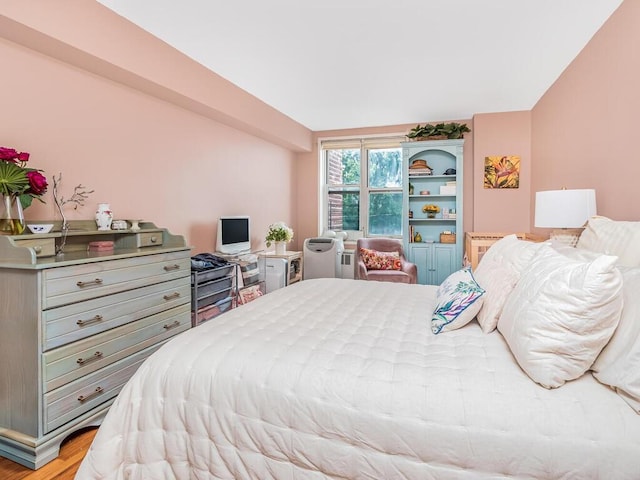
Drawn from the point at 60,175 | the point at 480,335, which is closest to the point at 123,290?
the point at 60,175

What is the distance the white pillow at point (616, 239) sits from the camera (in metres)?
1.50

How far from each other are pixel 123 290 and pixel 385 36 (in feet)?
8.49

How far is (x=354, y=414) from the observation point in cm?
112

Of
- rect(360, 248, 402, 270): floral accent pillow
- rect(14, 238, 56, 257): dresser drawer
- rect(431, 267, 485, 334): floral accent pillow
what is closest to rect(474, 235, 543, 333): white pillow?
rect(431, 267, 485, 334): floral accent pillow

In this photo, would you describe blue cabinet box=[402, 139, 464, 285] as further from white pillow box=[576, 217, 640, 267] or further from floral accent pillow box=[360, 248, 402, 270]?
white pillow box=[576, 217, 640, 267]

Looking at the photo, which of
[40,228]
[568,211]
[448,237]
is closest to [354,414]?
[40,228]

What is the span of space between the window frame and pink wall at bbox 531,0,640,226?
2331mm

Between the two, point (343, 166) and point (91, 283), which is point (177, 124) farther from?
point (343, 166)

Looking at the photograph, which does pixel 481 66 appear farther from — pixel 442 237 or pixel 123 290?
pixel 123 290

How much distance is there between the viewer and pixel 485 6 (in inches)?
92.7

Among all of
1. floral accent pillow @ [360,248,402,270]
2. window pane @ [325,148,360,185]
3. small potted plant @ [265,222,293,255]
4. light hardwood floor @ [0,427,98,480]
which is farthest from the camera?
window pane @ [325,148,360,185]

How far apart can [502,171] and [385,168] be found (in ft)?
5.44

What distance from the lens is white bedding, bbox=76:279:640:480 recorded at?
3.22ft

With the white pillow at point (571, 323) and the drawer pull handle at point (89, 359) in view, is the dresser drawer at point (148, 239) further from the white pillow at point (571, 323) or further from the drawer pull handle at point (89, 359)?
the white pillow at point (571, 323)
